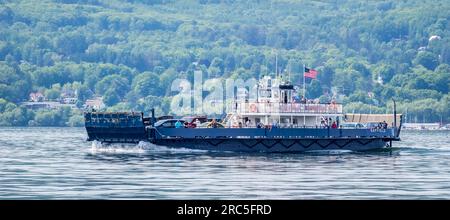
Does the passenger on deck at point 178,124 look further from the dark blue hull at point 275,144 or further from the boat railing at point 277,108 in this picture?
the boat railing at point 277,108

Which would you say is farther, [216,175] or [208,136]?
[208,136]

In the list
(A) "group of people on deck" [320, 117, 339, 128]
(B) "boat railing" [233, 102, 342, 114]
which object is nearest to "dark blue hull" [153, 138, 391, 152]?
(A) "group of people on deck" [320, 117, 339, 128]

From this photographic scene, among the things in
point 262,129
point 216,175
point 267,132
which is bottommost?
point 216,175

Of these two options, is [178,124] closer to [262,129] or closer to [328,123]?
[262,129]

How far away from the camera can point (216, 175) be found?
70000 mm

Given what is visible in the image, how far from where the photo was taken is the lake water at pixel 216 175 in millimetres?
58375

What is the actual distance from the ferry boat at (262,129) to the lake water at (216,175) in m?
1.03

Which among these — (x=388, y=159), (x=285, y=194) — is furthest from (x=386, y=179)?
(x=388, y=159)

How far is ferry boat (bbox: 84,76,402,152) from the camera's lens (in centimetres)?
9362

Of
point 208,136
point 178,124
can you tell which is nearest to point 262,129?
point 208,136

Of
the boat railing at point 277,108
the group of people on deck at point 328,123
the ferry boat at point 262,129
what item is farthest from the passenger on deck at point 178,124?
the group of people on deck at point 328,123

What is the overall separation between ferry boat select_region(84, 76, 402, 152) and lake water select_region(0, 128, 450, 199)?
103 cm

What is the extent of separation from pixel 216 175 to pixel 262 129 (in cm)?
2511

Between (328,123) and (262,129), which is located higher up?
Result: (328,123)
